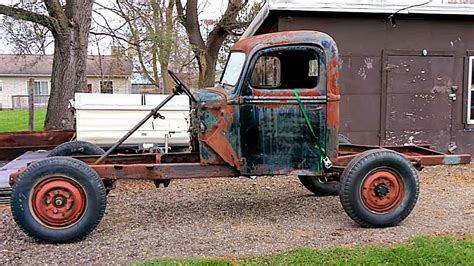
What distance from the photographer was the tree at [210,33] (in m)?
20.5

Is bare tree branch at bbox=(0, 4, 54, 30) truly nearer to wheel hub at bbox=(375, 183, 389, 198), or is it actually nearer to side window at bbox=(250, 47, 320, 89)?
side window at bbox=(250, 47, 320, 89)

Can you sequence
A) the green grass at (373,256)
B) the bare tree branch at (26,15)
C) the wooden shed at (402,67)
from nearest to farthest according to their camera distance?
the green grass at (373,256)
the wooden shed at (402,67)
the bare tree branch at (26,15)

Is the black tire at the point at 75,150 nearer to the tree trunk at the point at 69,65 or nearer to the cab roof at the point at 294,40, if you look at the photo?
the cab roof at the point at 294,40

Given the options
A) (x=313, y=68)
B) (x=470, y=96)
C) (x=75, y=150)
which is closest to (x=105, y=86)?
(x=470, y=96)

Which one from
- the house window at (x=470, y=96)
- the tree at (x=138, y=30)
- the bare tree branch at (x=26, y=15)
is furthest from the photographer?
the tree at (x=138, y=30)

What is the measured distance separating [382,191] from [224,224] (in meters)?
1.72

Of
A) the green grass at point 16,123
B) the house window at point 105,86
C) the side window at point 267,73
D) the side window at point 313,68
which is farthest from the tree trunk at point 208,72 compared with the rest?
the side window at point 313,68

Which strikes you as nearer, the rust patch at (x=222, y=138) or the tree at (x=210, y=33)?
the rust patch at (x=222, y=138)

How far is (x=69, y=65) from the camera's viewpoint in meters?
12.1

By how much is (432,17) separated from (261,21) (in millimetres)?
3165

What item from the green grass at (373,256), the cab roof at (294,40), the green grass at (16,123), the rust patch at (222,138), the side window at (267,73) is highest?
the cab roof at (294,40)

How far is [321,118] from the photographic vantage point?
5.47 meters

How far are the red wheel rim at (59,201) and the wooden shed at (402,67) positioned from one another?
5.26 metres

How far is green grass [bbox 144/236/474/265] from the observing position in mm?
4242
